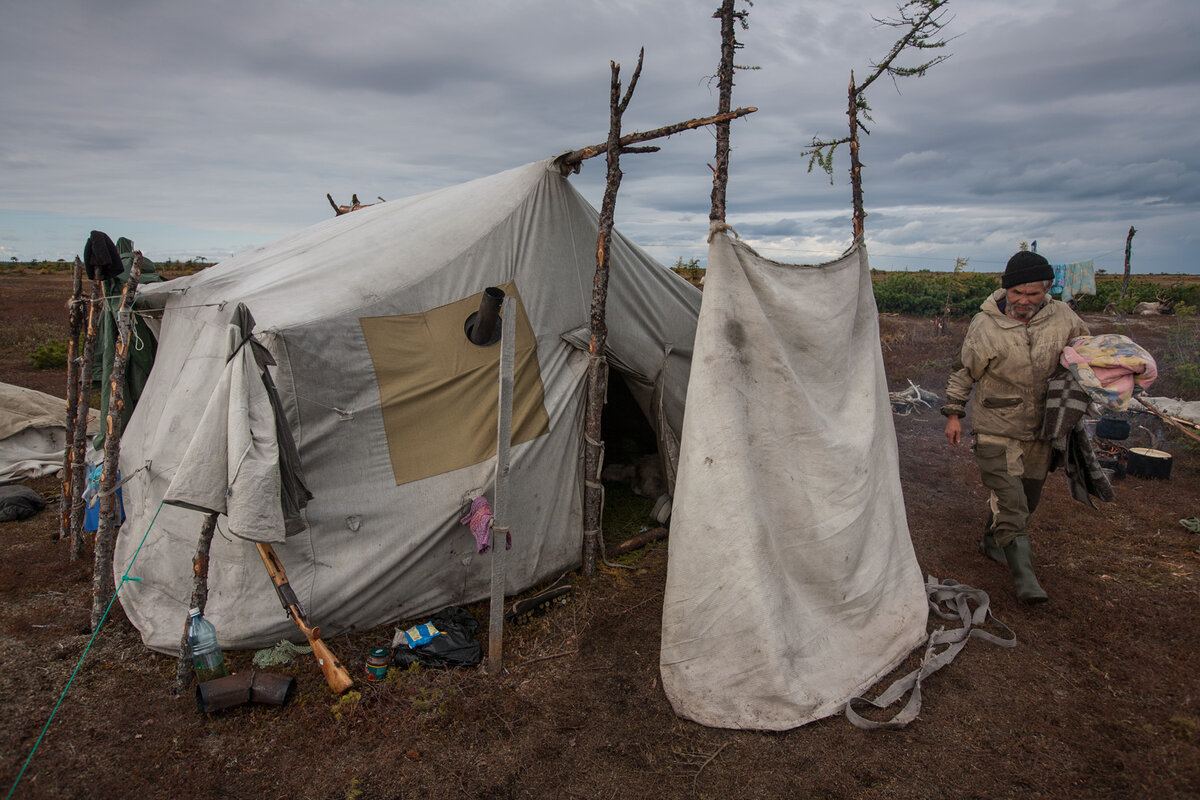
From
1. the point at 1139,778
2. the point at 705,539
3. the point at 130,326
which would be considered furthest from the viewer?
the point at 130,326

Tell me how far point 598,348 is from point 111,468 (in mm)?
3179

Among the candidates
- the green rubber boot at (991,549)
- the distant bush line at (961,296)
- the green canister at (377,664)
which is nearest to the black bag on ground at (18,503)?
the green canister at (377,664)

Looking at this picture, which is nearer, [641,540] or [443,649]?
[443,649]

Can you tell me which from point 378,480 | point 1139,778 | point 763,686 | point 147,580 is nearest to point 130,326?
point 147,580

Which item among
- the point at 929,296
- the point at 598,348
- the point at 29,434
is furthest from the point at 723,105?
the point at 929,296

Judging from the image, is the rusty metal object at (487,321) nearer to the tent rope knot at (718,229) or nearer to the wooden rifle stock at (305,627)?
the tent rope knot at (718,229)

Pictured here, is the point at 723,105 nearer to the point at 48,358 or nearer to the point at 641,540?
the point at 641,540

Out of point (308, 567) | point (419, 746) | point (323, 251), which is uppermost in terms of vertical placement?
point (323, 251)

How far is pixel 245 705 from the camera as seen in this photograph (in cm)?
337

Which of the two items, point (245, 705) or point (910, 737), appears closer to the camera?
point (910, 737)

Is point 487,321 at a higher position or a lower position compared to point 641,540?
higher

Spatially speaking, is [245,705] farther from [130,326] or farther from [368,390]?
[130,326]

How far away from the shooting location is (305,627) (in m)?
3.46

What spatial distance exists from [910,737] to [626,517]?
3.22 meters
